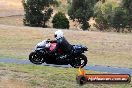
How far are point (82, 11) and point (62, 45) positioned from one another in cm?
6450

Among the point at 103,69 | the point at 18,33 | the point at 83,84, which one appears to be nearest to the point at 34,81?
the point at 83,84


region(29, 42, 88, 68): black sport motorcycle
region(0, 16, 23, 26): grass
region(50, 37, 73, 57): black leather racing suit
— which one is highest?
region(50, 37, 73, 57): black leather racing suit

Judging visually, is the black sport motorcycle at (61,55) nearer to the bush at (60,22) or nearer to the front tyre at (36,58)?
the front tyre at (36,58)

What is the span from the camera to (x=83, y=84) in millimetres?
18438

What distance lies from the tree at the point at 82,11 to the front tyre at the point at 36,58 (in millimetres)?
62038

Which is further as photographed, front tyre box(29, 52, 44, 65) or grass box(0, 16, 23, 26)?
grass box(0, 16, 23, 26)

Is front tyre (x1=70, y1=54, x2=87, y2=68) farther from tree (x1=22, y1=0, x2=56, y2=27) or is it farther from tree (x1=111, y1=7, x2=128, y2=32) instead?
tree (x1=111, y1=7, x2=128, y2=32)

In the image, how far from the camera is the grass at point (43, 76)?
1881cm

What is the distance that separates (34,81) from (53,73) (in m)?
1.52

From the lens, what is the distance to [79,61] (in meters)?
21.8

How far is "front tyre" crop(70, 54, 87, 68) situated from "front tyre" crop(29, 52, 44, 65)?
5.21 feet

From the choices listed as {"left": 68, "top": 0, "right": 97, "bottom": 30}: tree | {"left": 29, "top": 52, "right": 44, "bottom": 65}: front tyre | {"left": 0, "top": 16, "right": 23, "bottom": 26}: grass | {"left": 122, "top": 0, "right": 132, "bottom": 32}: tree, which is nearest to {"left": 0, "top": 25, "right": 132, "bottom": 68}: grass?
{"left": 29, "top": 52, "right": 44, "bottom": 65}: front tyre

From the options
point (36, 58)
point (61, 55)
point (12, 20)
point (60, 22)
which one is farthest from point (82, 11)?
point (61, 55)

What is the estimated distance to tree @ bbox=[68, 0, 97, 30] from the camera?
8519cm
